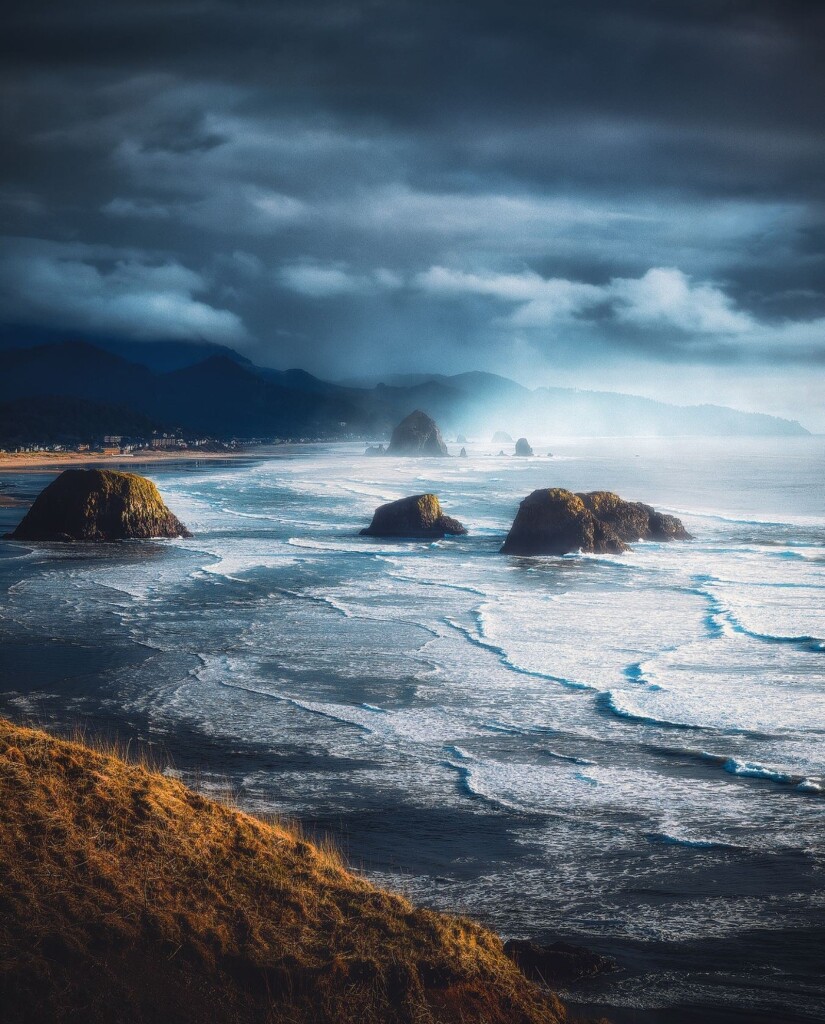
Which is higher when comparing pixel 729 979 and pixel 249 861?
pixel 249 861

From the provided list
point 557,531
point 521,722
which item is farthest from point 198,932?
point 557,531

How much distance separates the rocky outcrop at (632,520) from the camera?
42084 mm

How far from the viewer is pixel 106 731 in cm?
1427

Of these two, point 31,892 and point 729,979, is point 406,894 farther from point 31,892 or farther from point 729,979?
point 31,892

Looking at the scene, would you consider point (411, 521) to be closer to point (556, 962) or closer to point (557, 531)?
point (557, 531)

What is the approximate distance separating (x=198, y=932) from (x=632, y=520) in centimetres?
3866

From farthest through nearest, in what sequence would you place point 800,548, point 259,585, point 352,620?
point 800,548, point 259,585, point 352,620

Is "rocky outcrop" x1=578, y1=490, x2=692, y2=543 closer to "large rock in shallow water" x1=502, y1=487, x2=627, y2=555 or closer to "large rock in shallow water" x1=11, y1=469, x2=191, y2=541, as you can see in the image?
"large rock in shallow water" x1=502, y1=487, x2=627, y2=555

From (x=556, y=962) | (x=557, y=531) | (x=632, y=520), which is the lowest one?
(x=556, y=962)

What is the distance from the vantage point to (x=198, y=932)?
6430 millimetres

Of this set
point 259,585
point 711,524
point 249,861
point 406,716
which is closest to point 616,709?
point 406,716

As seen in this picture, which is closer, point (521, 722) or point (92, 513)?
point (521, 722)

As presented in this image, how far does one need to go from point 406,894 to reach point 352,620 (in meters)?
15.2

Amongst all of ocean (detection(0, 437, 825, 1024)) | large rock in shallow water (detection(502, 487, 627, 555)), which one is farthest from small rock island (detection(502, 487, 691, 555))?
ocean (detection(0, 437, 825, 1024))
